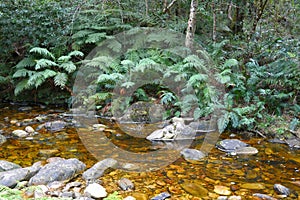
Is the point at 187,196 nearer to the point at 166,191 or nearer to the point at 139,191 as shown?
the point at 166,191

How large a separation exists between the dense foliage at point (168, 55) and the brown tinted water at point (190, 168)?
1.00 meters

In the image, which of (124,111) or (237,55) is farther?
(237,55)

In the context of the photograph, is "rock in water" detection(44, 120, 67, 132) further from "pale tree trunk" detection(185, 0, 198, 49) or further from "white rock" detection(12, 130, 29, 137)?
"pale tree trunk" detection(185, 0, 198, 49)

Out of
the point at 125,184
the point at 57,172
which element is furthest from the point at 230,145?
the point at 57,172

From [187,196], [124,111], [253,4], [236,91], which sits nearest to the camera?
[187,196]

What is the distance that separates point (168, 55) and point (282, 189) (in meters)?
4.42

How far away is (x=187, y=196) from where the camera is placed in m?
2.91

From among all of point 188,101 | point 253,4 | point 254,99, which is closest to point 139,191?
point 188,101

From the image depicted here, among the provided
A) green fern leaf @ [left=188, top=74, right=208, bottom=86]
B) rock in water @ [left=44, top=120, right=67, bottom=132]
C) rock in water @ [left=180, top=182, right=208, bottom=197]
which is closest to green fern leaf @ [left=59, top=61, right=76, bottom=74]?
rock in water @ [left=44, top=120, right=67, bottom=132]

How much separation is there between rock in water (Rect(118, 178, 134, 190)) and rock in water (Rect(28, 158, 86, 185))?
60cm

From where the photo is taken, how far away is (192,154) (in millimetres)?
3969

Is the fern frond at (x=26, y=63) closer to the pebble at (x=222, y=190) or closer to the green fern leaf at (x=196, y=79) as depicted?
the green fern leaf at (x=196, y=79)

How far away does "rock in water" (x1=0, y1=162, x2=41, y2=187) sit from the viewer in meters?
2.93

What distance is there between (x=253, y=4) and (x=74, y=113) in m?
6.12
